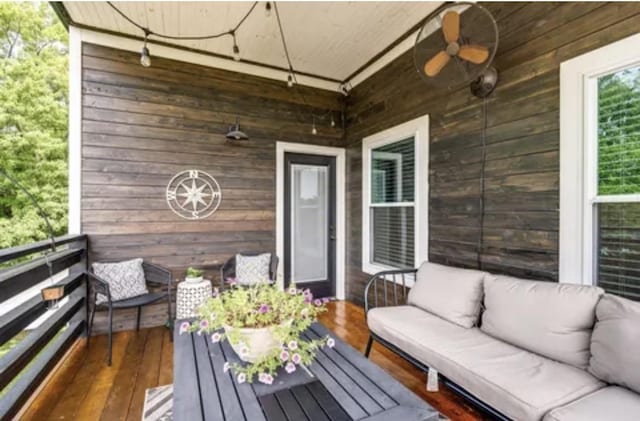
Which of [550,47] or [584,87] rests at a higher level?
[550,47]

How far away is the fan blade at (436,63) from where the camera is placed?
2273mm

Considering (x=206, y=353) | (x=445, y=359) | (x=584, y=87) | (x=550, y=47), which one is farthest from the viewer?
(x=550, y=47)

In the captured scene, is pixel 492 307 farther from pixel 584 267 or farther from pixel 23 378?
pixel 23 378

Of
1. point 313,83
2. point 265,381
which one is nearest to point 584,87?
point 265,381

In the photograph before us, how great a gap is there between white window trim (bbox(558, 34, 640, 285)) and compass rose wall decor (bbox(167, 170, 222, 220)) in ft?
10.6

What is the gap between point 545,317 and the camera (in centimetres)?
171

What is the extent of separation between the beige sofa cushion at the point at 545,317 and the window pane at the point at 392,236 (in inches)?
53.2

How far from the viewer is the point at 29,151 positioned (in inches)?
222

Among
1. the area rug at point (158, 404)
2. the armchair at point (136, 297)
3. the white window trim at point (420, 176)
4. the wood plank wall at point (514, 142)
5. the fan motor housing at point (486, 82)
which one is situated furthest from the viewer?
the white window trim at point (420, 176)

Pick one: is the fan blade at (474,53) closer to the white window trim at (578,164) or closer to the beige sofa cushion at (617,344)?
the white window trim at (578,164)

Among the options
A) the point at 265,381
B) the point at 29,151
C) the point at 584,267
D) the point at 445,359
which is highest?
the point at 29,151

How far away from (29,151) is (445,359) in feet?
24.3

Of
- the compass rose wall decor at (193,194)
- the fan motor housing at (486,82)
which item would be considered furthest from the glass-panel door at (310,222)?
the fan motor housing at (486,82)

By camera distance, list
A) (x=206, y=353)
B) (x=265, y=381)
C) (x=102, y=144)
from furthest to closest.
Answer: (x=102, y=144) < (x=206, y=353) < (x=265, y=381)
